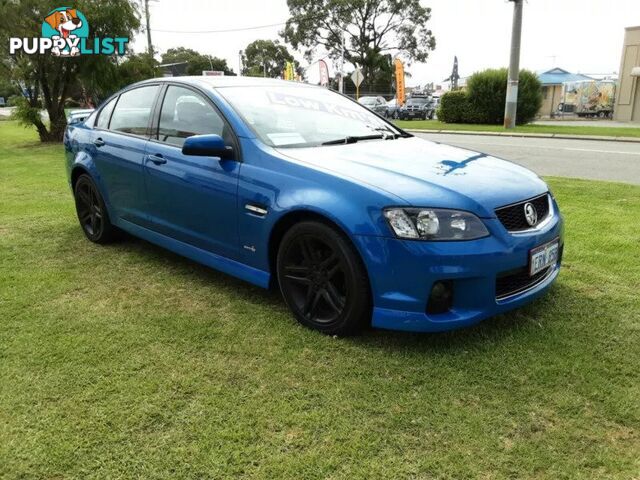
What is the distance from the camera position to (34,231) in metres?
5.46

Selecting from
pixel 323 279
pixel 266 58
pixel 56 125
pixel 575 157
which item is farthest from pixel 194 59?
pixel 323 279

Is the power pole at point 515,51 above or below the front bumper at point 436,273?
above

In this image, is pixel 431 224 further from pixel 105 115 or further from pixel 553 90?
pixel 553 90

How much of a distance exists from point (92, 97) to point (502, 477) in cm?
Answer: 1836

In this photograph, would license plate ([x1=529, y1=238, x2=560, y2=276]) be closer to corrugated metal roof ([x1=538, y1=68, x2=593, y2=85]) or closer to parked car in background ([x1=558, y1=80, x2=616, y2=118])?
parked car in background ([x1=558, y1=80, x2=616, y2=118])

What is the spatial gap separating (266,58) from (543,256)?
72.2 m

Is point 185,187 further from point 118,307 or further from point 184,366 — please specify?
point 184,366

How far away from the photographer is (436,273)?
2.68m

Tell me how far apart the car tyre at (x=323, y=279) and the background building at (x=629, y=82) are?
33908mm

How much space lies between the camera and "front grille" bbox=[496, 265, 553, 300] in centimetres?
286

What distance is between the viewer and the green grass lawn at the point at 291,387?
2131mm

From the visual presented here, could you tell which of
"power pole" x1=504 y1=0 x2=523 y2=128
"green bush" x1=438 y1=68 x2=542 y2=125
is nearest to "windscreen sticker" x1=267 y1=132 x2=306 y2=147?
"power pole" x1=504 y1=0 x2=523 y2=128

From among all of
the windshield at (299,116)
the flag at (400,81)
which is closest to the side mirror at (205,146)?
the windshield at (299,116)

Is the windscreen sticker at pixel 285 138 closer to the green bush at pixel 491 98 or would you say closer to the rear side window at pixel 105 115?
the rear side window at pixel 105 115
